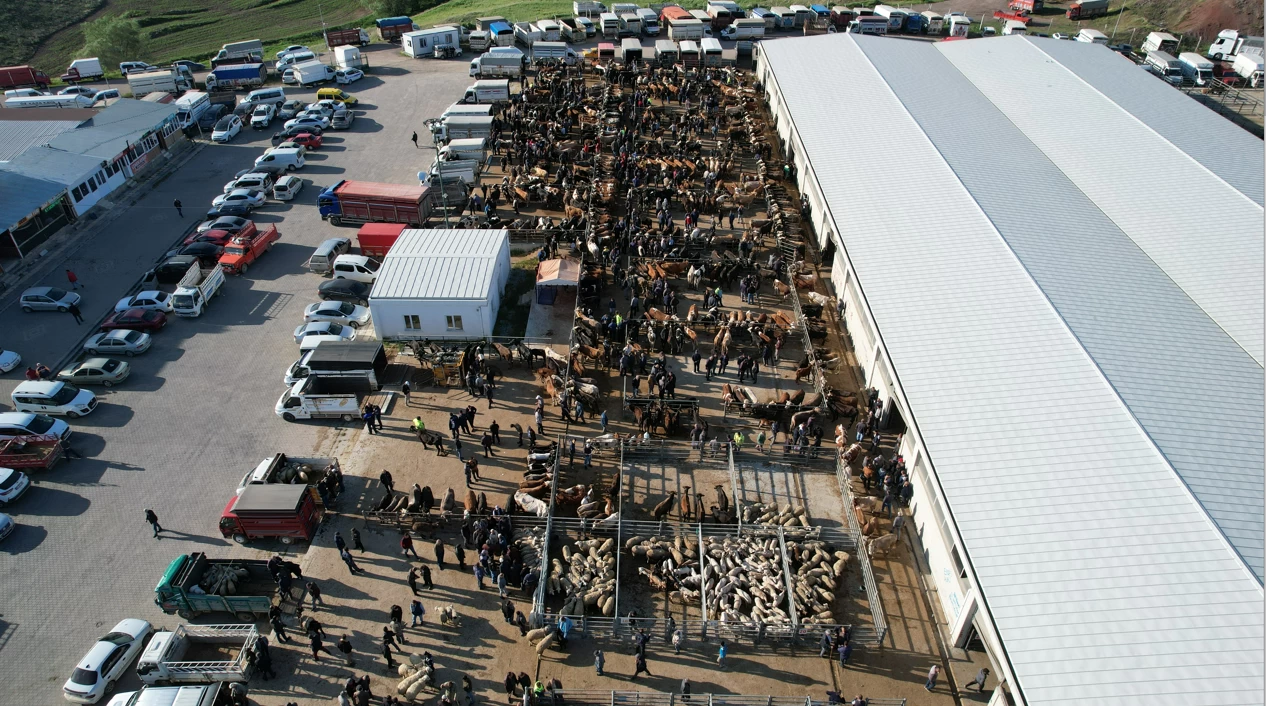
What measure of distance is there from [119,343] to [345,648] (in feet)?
64.8

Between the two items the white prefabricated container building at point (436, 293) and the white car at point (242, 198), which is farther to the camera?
the white car at point (242, 198)

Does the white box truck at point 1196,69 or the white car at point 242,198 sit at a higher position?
the white car at point 242,198

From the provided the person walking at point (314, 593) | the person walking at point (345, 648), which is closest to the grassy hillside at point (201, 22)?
the person walking at point (314, 593)

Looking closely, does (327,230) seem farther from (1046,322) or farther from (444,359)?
(1046,322)

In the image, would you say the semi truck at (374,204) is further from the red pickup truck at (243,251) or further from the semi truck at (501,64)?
the semi truck at (501,64)

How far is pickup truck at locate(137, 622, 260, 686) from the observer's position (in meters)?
19.9

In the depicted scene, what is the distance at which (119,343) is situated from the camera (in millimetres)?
31922

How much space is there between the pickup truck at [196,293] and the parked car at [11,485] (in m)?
10.6

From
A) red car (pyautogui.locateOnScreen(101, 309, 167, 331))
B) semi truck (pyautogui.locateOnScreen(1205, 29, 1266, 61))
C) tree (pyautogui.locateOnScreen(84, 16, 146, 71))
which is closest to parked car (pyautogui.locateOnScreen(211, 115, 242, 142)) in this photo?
tree (pyautogui.locateOnScreen(84, 16, 146, 71))

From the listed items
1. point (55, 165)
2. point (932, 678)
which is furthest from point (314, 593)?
point (55, 165)

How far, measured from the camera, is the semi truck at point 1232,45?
64375 millimetres

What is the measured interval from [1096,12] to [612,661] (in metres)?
86.5

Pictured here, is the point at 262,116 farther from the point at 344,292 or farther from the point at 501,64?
the point at 344,292

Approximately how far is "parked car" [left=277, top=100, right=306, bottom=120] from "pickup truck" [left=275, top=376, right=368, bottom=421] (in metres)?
36.0
